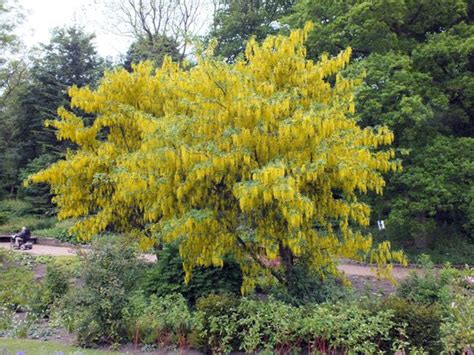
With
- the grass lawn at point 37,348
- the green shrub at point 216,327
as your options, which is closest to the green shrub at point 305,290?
the green shrub at point 216,327

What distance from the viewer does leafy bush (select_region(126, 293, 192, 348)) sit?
6.70 m

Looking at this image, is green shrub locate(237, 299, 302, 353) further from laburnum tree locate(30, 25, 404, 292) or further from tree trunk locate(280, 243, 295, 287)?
tree trunk locate(280, 243, 295, 287)

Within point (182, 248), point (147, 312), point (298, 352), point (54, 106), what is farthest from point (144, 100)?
point (54, 106)

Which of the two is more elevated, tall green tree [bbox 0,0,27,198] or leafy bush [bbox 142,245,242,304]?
tall green tree [bbox 0,0,27,198]

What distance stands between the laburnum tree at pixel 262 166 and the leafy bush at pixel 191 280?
528 mm

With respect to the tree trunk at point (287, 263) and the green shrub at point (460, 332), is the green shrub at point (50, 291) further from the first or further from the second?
the green shrub at point (460, 332)

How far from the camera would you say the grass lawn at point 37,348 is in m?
6.00

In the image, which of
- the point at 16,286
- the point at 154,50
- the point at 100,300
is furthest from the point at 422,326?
the point at 154,50

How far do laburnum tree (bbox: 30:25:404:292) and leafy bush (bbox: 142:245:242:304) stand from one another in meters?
0.53

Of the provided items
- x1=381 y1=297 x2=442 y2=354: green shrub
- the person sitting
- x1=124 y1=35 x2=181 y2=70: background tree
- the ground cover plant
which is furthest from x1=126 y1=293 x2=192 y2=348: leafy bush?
x1=124 y1=35 x2=181 y2=70: background tree

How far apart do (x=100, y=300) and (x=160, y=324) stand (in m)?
0.95

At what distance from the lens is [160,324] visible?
686 cm

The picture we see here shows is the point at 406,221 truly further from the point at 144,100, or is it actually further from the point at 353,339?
the point at 353,339

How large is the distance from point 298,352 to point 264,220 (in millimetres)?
2074
